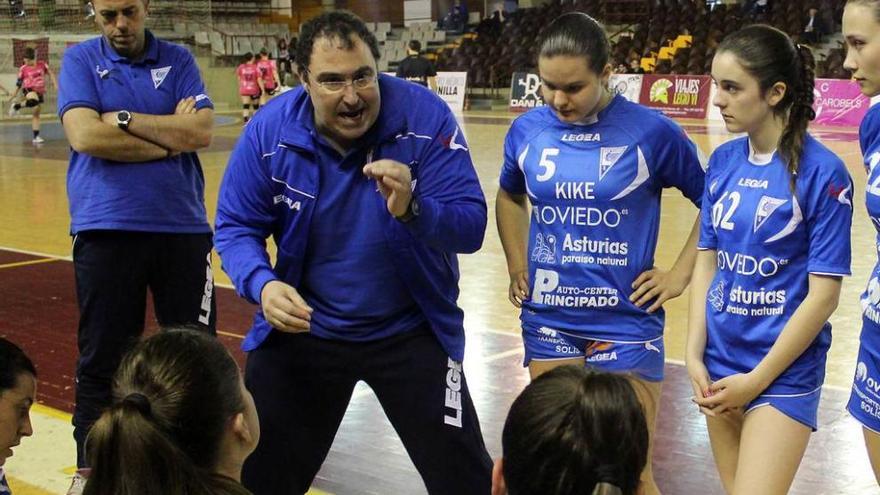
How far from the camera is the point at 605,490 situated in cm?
183

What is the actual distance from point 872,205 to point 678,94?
70.9ft

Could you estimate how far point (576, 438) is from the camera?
6.17ft

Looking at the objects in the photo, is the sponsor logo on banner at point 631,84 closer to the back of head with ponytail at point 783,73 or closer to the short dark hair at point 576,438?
the back of head with ponytail at point 783,73

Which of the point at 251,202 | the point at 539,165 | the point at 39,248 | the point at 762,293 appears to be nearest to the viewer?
the point at 762,293

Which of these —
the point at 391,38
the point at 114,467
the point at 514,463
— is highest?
the point at 514,463

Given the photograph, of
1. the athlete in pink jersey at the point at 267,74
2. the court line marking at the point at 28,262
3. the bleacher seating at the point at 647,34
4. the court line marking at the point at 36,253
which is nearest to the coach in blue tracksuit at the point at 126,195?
the court line marking at the point at 28,262

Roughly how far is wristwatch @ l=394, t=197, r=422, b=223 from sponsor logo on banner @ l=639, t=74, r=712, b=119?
20.9m

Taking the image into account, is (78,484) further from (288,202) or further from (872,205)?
(872,205)

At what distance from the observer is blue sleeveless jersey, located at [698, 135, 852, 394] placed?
2943 millimetres

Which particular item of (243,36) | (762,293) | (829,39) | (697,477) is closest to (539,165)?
(762,293)

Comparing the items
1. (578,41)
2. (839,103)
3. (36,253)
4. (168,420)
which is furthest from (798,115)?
(839,103)

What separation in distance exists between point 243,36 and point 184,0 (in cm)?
212

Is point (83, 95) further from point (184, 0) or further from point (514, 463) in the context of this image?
point (184, 0)

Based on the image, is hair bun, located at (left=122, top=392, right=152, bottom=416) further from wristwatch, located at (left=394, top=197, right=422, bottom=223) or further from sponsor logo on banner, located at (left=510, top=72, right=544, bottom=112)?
sponsor logo on banner, located at (left=510, top=72, right=544, bottom=112)
